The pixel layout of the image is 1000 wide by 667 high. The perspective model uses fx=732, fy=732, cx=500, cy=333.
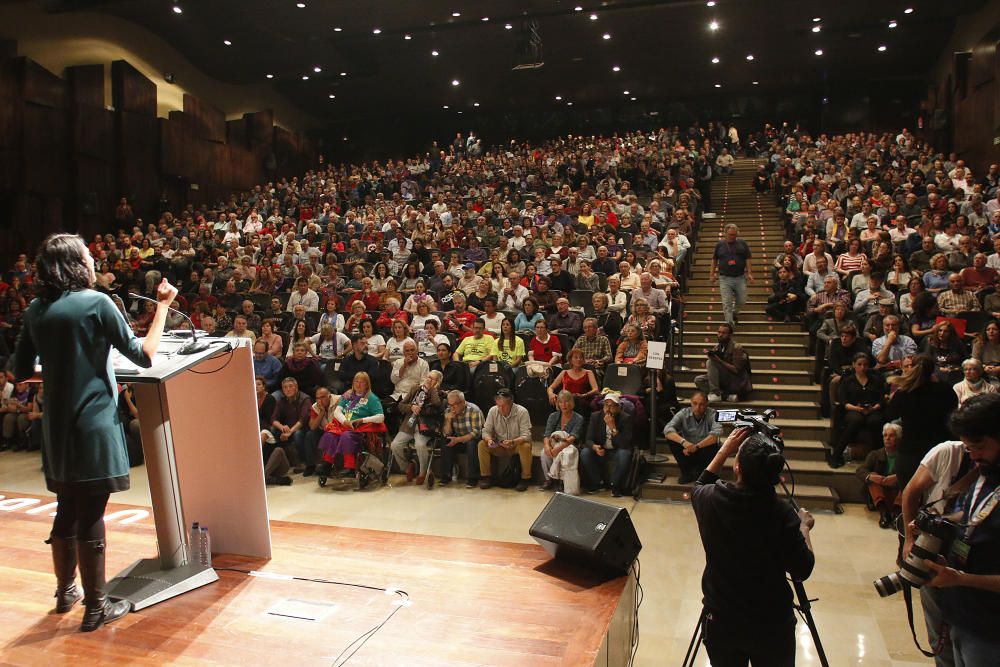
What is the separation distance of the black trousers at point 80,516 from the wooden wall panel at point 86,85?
15.1 m

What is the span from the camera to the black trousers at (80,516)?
248 centimetres

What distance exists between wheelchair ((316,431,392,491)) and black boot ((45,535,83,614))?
12.2 ft

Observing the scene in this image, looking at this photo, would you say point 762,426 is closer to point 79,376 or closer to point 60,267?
point 79,376

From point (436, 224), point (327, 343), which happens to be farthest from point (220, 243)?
point (327, 343)

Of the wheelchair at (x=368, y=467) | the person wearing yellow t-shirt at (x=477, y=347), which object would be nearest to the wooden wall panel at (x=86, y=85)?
the person wearing yellow t-shirt at (x=477, y=347)

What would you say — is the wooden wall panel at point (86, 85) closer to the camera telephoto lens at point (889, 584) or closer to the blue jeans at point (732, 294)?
the blue jeans at point (732, 294)

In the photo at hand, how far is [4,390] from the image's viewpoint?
337 inches

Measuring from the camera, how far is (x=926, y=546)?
6.00ft

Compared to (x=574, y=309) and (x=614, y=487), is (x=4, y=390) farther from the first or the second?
(x=614, y=487)

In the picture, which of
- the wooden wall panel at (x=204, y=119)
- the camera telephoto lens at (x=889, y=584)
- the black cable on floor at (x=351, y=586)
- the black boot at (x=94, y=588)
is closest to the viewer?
the camera telephoto lens at (x=889, y=584)

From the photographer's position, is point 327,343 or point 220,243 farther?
point 220,243

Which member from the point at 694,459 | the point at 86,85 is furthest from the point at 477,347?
the point at 86,85

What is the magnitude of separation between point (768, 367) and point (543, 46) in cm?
1303

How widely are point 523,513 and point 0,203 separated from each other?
515 inches
